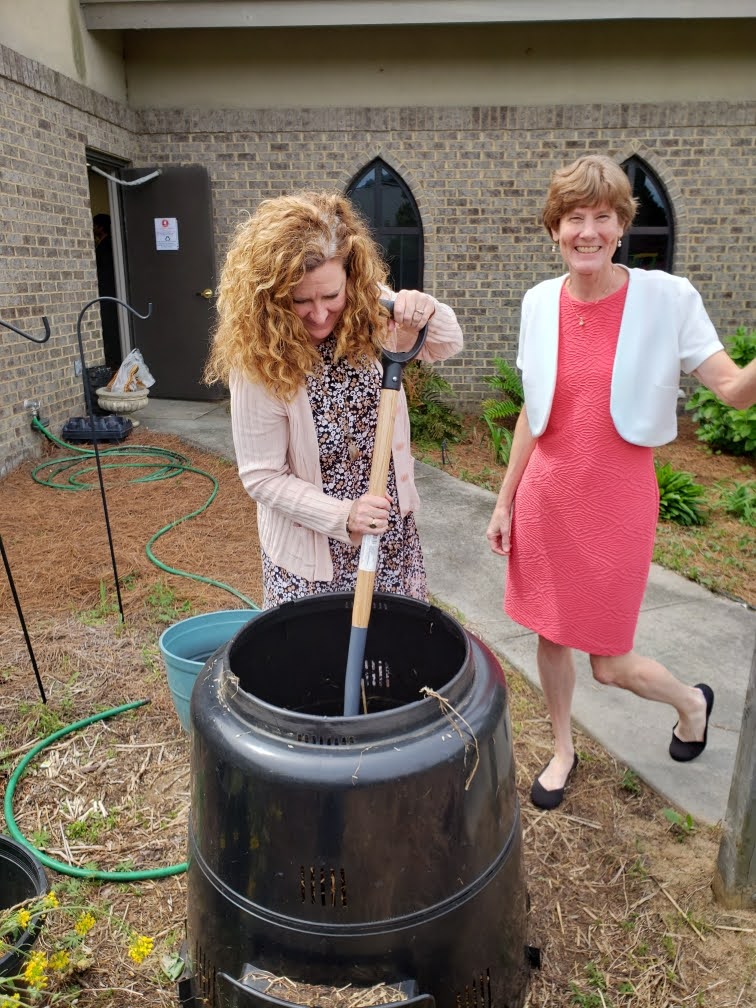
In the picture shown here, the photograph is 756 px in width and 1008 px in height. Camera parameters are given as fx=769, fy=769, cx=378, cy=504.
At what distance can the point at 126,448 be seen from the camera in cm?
711

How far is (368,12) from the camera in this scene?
301 inches

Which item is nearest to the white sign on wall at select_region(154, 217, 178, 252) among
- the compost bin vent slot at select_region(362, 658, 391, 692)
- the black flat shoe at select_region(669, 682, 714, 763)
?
the black flat shoe at select_region(669, 682, 714, 763)

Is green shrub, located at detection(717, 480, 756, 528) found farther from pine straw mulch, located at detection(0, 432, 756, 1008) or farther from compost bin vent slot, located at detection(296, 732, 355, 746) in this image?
compost bin vent slot, located at detection(296, 732, 355, 746)

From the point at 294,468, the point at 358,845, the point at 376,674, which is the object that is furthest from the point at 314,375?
the point at 358,845

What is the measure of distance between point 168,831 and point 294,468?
139cm

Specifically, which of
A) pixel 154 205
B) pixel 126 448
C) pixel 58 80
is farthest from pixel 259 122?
pixel 126 448

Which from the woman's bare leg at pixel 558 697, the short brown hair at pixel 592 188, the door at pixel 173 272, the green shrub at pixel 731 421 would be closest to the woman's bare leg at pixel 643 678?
the woman's bare leg at pixel 558 697

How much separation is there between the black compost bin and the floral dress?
650mm

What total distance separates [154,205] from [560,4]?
4.76 meters

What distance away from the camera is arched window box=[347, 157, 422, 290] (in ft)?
28.7

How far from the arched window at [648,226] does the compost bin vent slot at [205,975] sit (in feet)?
28.6

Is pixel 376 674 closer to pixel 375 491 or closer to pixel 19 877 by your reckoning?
pixel 375 491

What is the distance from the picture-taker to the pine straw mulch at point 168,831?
2027mm

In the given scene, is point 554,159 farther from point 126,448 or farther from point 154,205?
point 126,448
